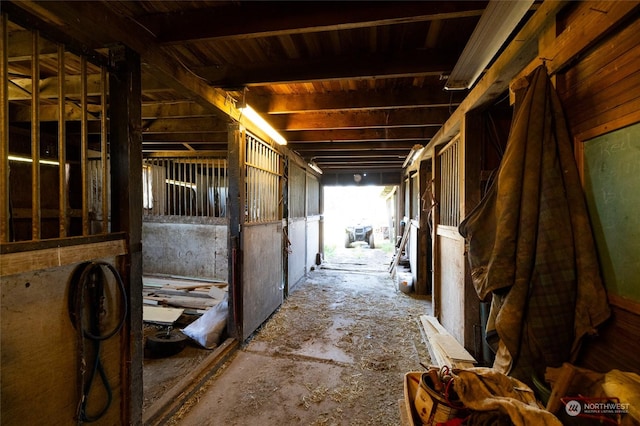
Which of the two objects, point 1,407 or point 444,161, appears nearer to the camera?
point 1,407

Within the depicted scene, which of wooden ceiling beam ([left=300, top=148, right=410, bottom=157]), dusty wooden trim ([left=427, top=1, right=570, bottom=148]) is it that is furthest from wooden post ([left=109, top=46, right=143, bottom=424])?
wooden ceiling beam ([left=300, top=148, right=410, bottom=157])

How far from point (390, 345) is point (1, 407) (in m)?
3.03

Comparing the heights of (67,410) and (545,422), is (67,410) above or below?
below

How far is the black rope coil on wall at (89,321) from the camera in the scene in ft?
4.55

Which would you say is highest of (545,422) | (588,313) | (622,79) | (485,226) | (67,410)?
(622,79)

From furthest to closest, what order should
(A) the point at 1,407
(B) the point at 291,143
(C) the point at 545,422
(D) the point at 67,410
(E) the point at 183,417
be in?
(B) the point at 291,143 < (E) the point at 183,417 < (D) the point at 67,410 < (A) the point at 1,407 < (C) the point at 545,422

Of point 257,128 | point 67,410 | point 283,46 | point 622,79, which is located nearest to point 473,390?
point 622,79

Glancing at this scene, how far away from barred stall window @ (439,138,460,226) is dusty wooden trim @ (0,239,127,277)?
2.90 m

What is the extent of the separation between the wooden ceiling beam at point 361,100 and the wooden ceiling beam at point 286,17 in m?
1.27

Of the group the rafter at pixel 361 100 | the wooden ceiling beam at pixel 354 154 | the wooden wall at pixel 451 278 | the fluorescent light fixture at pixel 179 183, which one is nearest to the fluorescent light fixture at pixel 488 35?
Result: the rafter at pixel 361 100

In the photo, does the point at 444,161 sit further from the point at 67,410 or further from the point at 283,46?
the point at 67,410

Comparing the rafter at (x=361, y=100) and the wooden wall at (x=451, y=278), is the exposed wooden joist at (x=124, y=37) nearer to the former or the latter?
the rafter at (x=361, y=100)

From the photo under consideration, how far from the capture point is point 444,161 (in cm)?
362

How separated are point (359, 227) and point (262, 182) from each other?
895 centimetres
